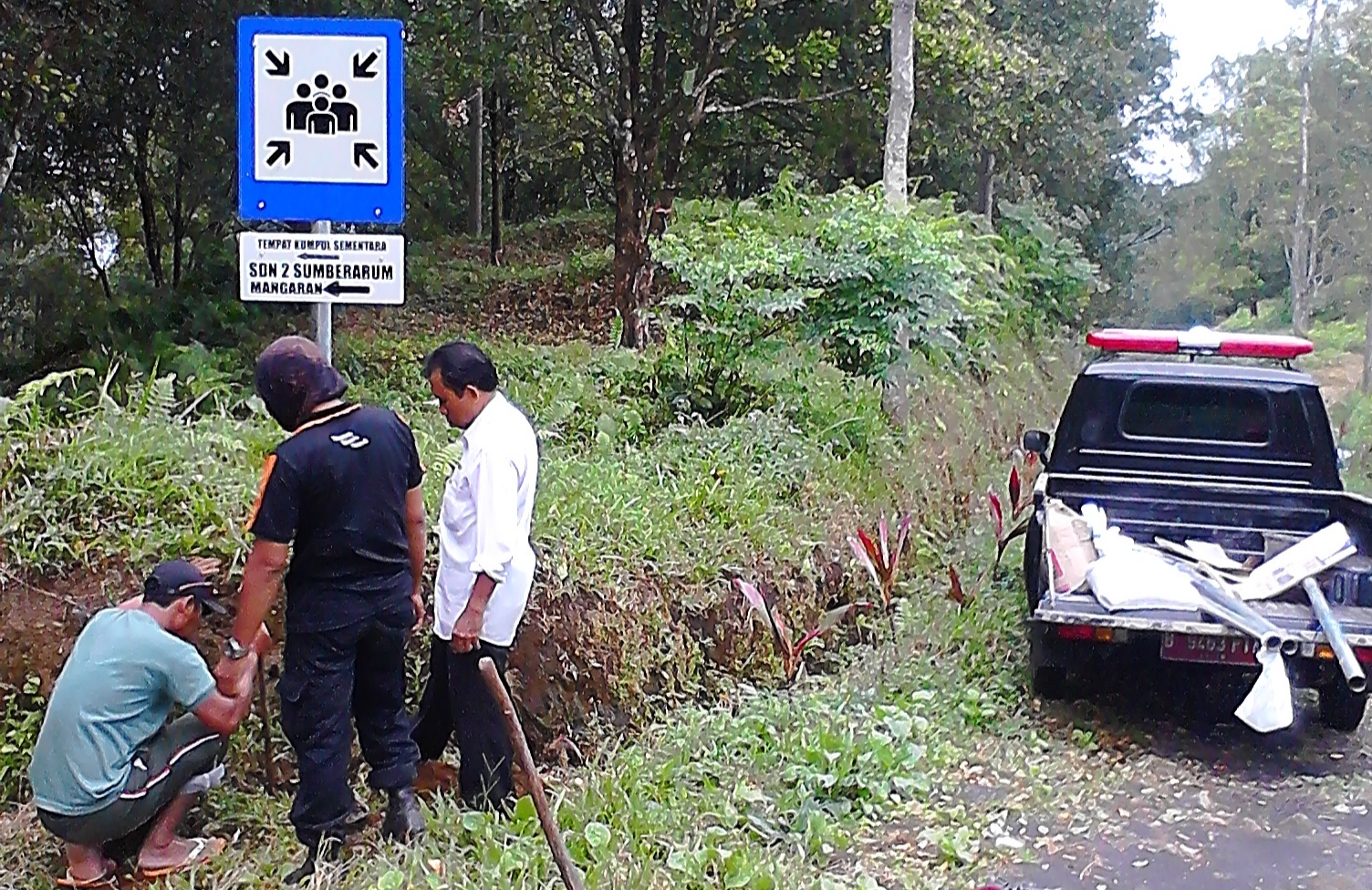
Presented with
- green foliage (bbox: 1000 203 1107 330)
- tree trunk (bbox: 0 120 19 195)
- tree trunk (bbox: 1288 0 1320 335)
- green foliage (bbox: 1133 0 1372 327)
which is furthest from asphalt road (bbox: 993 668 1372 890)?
tree trunk (bbox: 1288 0 1320 335)

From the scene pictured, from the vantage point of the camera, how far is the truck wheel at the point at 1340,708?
5793 mm

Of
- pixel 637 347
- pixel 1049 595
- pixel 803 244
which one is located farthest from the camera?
pixel 637 347

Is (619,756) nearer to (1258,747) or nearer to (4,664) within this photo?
(4,664)

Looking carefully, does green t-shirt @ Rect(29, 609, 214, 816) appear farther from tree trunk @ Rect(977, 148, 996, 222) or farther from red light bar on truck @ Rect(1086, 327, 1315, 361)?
tree trunk @ Rect(977, 148, 996, 222)

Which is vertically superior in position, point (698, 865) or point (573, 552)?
point (573, 552)

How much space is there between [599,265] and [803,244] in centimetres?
1079

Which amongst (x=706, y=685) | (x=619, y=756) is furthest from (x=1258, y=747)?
(x=619, y=756)

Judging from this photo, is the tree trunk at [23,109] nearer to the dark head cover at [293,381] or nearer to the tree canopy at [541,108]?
the tree canopy at [541,108]

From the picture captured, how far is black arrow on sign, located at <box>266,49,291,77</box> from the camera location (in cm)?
446

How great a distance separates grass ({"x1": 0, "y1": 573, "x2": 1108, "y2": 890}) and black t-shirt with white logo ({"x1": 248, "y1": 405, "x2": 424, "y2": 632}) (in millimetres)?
893

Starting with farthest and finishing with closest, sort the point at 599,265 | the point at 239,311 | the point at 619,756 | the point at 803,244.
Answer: the point at 599,265 < the point at 239,311 < the point at 803,244 < the point at 619,756

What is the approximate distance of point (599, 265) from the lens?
19.7 metres

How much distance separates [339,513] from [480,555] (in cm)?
53

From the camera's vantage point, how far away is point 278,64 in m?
4.46
